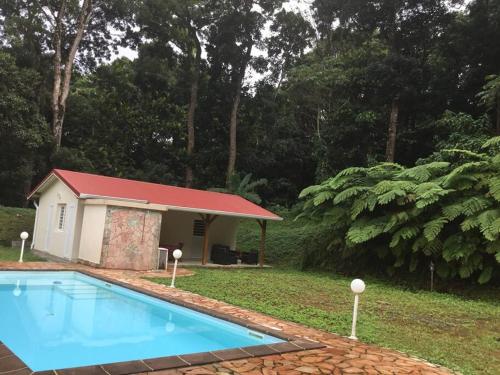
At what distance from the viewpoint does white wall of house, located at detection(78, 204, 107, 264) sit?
12289 millimetres

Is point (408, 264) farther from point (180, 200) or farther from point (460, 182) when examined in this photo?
point (180, 200)

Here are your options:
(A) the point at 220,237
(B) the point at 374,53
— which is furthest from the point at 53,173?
(B) the point at 374,53

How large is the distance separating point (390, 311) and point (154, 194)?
9.65 metres

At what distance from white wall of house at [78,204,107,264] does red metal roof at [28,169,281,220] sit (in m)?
0.66

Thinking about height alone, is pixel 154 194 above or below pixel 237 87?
below

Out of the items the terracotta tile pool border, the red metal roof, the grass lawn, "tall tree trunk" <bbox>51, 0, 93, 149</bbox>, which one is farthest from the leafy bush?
"tall tree trunk" <bbox>51, 0, 93, 149</bbox>

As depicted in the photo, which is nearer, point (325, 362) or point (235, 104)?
point (325, 362)

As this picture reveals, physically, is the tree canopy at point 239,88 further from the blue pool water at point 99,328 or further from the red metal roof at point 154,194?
the blue pool water at point 99,328

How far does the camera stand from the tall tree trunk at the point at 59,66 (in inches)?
907

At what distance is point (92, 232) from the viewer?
12.7 m

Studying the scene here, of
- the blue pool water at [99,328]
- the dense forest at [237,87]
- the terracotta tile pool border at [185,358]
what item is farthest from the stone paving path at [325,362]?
the dense forest at [237,87]

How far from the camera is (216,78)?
26.9 m

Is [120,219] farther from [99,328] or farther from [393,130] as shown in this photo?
[393,130]

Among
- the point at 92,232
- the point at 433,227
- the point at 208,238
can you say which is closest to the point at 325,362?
the point at 433,227
